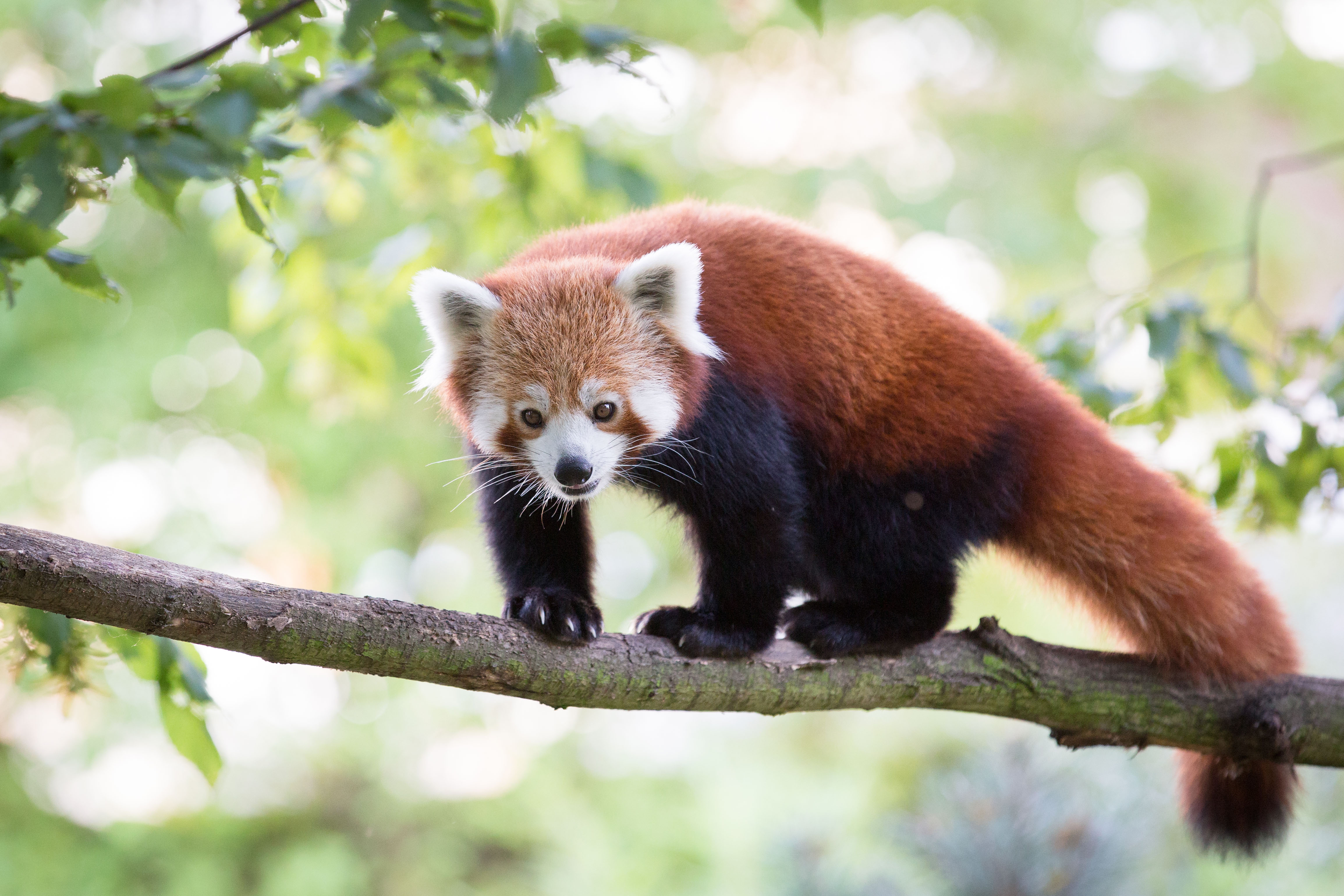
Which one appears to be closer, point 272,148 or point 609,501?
point 272,148

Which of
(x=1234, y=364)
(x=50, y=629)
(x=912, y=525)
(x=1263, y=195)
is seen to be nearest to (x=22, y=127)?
(x=50, y=629)

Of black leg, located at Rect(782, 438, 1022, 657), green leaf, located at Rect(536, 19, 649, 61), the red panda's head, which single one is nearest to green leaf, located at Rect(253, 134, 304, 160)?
green leaf, located at Rect(536, 19, 649, 61)

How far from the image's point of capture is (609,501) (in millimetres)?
3797

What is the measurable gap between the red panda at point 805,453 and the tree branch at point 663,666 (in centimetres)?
8

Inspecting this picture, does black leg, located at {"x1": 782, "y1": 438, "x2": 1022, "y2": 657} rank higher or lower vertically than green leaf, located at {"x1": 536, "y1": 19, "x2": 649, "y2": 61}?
lower

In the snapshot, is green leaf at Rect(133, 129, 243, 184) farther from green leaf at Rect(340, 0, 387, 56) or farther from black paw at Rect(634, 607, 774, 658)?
black paw at Rect(634, 607, 774, 658)

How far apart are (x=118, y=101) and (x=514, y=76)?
0.56 metres

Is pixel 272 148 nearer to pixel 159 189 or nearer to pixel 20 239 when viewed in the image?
pixel 159 189

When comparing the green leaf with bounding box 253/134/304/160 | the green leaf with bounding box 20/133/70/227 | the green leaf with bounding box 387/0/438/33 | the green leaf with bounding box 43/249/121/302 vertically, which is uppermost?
the green leaf with bounding box 387/0/438/33

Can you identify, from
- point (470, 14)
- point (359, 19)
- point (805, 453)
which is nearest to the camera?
point (359, 19)

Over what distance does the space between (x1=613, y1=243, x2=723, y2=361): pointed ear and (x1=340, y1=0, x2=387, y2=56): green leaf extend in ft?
3.13


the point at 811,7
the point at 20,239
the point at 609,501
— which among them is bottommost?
the point at 609,501

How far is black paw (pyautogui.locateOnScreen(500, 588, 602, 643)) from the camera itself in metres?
2.18

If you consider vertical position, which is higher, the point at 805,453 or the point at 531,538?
the point at 805,453
